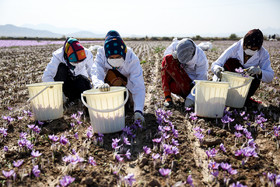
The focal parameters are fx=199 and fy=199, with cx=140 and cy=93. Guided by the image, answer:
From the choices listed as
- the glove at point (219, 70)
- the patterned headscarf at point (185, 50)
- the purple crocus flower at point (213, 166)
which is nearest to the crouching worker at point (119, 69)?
the patterned headscarf at point (185, 50)

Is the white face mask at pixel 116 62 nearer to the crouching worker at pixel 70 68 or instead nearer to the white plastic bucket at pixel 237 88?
the crouching worker at pixel 70 68

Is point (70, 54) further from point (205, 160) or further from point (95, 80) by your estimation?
point (205, 160)

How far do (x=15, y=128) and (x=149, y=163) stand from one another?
6.95 ft

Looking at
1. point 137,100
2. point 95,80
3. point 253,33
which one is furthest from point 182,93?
point 95,80

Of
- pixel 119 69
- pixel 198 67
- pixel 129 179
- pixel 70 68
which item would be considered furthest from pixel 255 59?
pixel 70 68

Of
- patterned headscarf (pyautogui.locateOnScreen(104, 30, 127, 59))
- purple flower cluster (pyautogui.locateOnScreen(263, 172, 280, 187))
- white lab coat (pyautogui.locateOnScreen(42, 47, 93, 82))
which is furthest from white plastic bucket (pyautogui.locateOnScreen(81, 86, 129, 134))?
purple flower cluster (pyautogui.locateOnScreen(263, 172, 280, 187))

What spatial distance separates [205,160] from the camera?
221cm

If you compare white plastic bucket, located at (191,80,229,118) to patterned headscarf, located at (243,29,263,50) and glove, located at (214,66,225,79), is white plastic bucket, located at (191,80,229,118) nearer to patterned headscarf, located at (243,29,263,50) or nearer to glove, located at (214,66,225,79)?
glove, located at (214,66,225,79)

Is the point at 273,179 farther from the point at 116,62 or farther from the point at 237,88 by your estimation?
the point at 116,62

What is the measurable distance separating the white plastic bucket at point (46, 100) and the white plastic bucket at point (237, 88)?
269 cm

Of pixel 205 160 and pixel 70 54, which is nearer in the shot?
pixel 205 160

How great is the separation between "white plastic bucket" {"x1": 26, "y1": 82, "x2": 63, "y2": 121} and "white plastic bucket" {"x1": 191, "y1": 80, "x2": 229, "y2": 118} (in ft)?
6.85

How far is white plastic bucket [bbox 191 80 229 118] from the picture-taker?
115 inches

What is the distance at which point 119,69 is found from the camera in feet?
10.9
